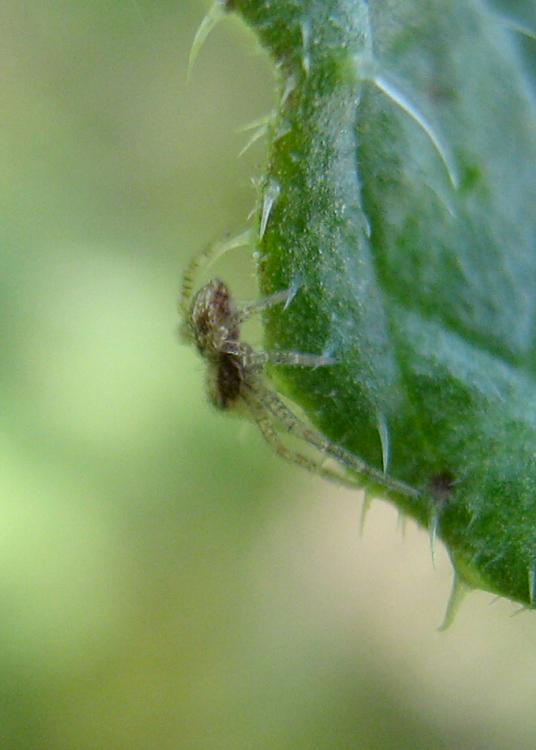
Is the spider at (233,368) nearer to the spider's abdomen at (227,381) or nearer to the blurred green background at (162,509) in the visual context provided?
the spider's abdomen at (227,381)

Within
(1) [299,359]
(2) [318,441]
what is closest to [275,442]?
(2) [318,441]

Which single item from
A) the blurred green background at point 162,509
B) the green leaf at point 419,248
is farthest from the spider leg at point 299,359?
the blurred green background at point 162,509

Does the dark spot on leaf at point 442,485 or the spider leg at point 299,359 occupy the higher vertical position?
the spider leg at point 299,359

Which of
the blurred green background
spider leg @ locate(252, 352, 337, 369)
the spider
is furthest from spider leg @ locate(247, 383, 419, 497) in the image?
the blurred green background

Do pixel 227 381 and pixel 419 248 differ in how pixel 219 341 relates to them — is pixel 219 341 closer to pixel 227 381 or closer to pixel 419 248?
pixel 227 381

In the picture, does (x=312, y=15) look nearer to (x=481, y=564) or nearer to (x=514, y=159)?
(x=514, y=159)
